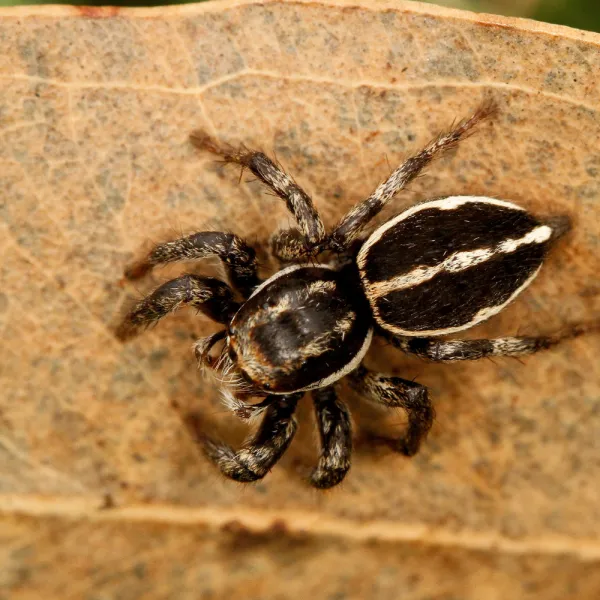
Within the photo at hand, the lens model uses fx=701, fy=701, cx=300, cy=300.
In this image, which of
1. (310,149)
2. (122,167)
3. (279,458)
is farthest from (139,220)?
(279,458)

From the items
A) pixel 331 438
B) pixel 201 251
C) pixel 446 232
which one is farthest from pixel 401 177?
pixel 331 438

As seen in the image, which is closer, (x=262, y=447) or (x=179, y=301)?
(x=179, y=301)

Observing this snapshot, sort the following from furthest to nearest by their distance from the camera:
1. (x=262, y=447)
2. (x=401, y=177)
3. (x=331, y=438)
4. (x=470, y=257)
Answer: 1. (x=331, y=438)
2. (x=262, y=447)
3. (x=401, y=177)
4. (x=470, y=257)

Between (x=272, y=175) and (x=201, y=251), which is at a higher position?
(x=272, y=175)

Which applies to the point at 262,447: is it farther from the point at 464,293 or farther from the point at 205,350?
the point at 464,293

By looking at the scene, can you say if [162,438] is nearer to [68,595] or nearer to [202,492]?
[202,492]

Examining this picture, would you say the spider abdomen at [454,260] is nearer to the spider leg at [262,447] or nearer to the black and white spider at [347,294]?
the black and white spider at [347,294]

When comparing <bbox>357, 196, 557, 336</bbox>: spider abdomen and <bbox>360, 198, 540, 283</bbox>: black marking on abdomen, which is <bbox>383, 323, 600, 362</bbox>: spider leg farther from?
<bbox>360, 198, 540, 283</bbox>: black marking on abdomen
